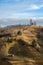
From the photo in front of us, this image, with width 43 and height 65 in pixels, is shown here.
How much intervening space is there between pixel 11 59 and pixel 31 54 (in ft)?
22.3

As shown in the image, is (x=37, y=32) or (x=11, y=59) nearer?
(x=11, y=59)

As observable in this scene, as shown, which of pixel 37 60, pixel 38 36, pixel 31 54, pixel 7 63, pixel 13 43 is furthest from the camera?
pixel 38 36

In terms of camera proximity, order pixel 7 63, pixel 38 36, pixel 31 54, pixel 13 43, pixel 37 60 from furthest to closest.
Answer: pixel 38 36
pixel 13 43
pixel 31 54
pixel 37 60
pixel 7 63

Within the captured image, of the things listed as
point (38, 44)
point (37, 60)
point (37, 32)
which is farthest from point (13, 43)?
point (37, 32)

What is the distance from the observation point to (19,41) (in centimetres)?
5581

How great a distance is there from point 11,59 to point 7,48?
741 cm

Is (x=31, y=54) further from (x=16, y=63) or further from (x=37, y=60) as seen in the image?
(x=16, y=63)

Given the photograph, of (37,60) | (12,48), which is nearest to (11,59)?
(37,60)

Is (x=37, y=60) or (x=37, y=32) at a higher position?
(x=37, y=32)

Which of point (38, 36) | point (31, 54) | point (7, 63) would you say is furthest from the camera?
point (38, 36)

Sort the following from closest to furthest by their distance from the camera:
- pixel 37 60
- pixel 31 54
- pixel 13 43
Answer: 1. pixel 37 60
2. pixel 31 54
3. pixel 13 43

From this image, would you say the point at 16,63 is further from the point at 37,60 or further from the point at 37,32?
the point at 37,32

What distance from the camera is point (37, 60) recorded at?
44938 mm

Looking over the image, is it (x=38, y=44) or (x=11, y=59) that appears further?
(x=38, y=44)
